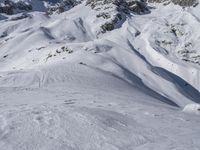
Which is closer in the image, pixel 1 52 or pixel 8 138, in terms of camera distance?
pixel 8 138

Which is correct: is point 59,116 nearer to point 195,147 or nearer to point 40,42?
point 195,147

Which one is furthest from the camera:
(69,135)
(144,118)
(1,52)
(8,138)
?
(1,52)

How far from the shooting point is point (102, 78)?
5512 centimetres

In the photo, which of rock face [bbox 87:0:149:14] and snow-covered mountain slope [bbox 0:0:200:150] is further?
rock face [bbox 87:0:149:14]

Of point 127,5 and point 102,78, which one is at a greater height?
point 102,78

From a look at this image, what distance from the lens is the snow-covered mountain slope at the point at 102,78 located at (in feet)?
52.6

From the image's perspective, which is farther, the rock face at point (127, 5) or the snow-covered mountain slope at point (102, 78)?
the rock face at point (127, 5)

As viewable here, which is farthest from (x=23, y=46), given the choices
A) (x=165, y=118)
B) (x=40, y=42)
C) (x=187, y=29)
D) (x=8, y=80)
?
(x=165, y=118)

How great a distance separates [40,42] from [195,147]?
371 ft

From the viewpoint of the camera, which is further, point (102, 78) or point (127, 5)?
point (127, 5)

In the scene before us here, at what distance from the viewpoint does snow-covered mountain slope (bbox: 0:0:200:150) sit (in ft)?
52.6

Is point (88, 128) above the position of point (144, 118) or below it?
above

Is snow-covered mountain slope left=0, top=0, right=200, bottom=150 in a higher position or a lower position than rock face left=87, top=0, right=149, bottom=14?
higher

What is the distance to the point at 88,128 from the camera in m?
16.8
